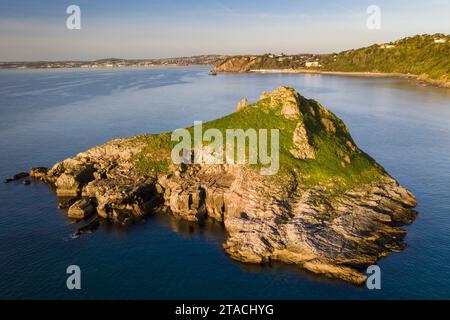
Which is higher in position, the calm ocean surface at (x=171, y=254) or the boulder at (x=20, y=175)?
the boulder at (x=20, y=175)

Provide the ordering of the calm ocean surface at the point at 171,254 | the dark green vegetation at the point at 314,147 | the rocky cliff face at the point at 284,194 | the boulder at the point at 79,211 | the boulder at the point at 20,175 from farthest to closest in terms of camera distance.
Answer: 1. the boulder at the point at 20,175
2. the boulder at the point at 79,211
3. the dark green vegetation at the point at 314,147
4. the rocky cliff face at the point at 284,194
5. the calm ocean surface at the point at 171,254

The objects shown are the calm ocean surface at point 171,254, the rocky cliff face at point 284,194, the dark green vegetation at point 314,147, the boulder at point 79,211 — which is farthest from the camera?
the boulder at point 79,211

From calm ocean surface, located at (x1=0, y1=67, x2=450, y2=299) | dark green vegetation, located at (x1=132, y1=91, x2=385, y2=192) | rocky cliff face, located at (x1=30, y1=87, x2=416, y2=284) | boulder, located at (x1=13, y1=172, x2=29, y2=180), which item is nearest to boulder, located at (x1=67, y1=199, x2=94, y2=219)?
rocky cliff face, located at (x1=30, y1=87, x2=416, y2=284)

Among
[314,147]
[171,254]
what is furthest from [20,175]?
[314,147]

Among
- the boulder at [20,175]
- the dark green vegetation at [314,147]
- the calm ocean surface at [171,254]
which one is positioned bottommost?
the calm ocean surface at [171,254]

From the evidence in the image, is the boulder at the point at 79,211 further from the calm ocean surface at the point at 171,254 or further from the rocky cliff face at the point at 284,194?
the calm ocean surface at the point at 171,254

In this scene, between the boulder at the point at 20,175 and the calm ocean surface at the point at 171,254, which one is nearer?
the calm ocean surface at the point at 171,254

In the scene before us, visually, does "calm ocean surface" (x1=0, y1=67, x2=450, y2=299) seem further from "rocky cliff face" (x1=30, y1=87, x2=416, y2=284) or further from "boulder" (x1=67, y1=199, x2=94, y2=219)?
"rocky cliff face" (x1=30, y1=87, x2=416, y2=284)

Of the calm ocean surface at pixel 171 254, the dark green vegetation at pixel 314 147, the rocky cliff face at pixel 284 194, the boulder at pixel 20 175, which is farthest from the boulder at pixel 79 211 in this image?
the boulder at pixel 20 175
